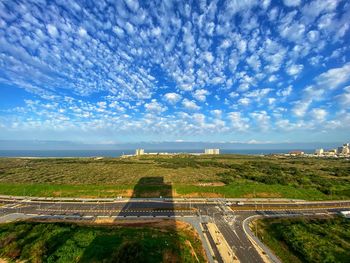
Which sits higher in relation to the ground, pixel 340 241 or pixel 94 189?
pixel 94 189

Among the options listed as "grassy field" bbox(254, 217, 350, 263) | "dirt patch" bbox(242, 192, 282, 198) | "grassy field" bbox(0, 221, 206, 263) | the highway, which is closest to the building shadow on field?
"grassy field" bbox(0, 221, 206, 263)

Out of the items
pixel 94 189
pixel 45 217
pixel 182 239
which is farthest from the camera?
pixel 94 189

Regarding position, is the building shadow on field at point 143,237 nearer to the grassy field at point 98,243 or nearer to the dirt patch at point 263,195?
the grassy field at point 98,243

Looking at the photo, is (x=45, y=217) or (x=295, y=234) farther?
(x=45, y=217)

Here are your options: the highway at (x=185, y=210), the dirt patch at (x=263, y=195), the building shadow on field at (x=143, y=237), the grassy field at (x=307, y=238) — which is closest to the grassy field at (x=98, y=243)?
the building shadow on field at (x=143, y=237)

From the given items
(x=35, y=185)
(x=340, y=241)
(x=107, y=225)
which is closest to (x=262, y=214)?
(x=340, y=241)

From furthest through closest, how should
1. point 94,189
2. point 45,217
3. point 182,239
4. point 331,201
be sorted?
point 94,189, point 331,201, point 45,217, point 182,239

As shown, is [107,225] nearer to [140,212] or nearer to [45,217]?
[140,212]
